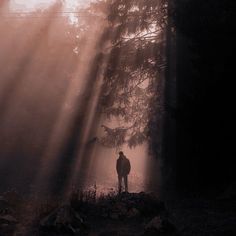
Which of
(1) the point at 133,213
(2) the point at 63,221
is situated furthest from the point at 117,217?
(2) the point at 63,221

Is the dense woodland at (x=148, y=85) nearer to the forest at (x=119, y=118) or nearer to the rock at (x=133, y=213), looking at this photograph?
the forest at (x=119, y=118)

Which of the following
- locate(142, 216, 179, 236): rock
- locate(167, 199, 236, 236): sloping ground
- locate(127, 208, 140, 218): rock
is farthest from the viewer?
locate(127, 208, 140, 218): rock

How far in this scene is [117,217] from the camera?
11695mm

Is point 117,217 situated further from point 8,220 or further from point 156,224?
point 8,220

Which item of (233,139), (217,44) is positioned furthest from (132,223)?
(217,44)

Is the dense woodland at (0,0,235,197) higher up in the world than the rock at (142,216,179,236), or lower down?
higher up

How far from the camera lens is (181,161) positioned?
16891 mm

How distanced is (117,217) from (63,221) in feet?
6.09

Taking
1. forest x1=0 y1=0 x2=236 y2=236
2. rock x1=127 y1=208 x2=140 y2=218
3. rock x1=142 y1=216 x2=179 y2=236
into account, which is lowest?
rock x1=142 y1=216 x2=179 y2=236

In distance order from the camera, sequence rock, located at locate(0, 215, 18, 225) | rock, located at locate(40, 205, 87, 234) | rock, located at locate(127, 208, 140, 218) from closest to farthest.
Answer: rock, located at locate(40, 205, 87, 234) < rock, located at locate(0, 215, 18, 225) < rock, located at locate(127, 208, 140, 218)

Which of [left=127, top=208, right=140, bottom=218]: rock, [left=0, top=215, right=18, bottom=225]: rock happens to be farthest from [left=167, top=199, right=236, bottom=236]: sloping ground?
[left=0, top=215, right=18, bottom=225]: rock

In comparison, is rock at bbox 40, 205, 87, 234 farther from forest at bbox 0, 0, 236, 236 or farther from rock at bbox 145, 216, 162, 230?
rock at bbox 145, 216, 162, 230

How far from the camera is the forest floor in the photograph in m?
10.2

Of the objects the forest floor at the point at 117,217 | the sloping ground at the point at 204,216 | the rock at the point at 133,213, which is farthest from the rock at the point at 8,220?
the sloping ground at the point at 204,216
